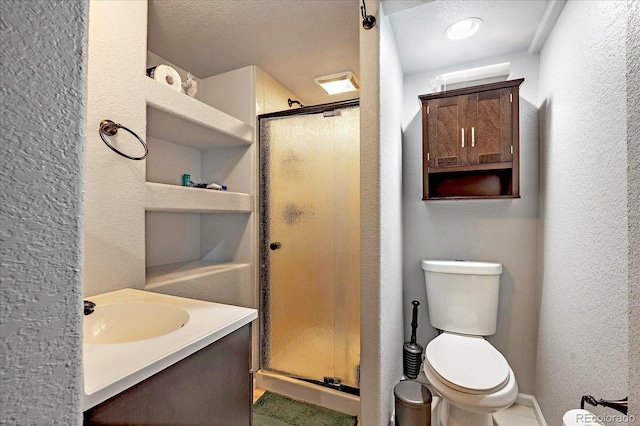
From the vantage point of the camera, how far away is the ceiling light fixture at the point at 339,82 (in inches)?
87.7

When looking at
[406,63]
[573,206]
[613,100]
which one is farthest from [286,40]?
[573,206]

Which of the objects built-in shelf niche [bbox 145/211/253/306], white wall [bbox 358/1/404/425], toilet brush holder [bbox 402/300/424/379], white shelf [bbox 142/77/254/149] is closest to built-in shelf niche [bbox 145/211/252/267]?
built-in shelf niche [bbox 145/211/253/306]

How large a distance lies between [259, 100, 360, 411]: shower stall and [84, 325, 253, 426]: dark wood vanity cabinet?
1.02 meters

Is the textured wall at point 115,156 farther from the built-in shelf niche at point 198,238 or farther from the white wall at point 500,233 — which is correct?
the white wall at point 500,233

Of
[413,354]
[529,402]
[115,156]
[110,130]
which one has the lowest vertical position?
[529,402]

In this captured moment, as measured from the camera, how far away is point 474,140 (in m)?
1.75

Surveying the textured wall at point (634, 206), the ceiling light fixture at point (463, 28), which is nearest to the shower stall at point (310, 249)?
the ceiling light fixture at point (463, 28)

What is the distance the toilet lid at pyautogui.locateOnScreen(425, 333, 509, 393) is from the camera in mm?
1254

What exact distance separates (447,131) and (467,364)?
132cm

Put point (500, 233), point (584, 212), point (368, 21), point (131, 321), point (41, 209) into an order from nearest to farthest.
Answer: point (41, 209) → point (131, 321) → point (584, 212) → point (368, 21) → point (500, 233)

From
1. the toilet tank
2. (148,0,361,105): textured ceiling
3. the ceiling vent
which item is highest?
(148,0,361,105): textured ceiling

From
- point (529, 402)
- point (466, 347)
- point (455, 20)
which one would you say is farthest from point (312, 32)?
point (529, 402)

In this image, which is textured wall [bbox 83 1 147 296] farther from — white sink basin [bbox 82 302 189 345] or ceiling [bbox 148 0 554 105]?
ceiling [bbox 148 0 554 105]

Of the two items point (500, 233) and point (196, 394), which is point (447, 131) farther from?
point (196, 394)
